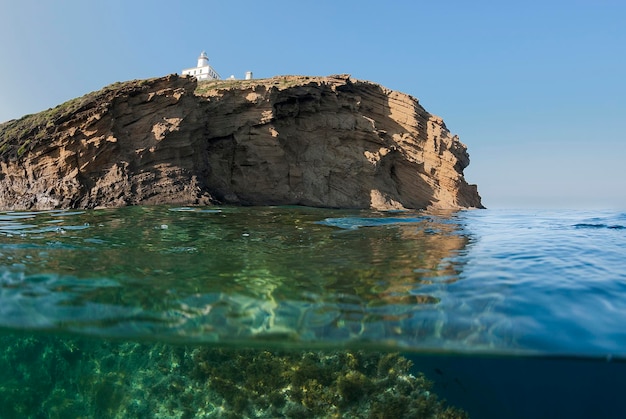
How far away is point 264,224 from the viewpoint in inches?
438

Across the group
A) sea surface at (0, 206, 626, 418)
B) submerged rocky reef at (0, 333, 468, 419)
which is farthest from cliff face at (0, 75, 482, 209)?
submerged rocky reef at (0, 333, 468, 419)

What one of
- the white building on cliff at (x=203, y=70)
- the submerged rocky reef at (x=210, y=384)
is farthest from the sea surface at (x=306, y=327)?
the white building on cliff at (x=203, y=70)

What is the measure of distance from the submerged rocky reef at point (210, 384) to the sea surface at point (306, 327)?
0.07 feet

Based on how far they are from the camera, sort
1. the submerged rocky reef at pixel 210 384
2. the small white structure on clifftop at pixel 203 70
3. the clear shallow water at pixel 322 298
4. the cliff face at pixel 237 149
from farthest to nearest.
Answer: the small white structure on clifftop at pixel 203 70 < the cliff face at pixel 237 149 < the submerged rocky reef at pixel 210 384 < the clear shallow water at pixel 322 298

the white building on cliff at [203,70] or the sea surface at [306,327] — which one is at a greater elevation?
the white building on cliff at [203,70]

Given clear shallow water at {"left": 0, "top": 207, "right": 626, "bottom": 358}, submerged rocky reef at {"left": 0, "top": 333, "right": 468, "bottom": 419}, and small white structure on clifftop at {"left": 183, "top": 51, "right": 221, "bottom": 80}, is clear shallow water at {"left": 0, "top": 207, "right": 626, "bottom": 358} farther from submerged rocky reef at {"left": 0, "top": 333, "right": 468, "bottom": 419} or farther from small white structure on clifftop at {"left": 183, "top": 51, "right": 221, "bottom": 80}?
small white structure on clifftop at {"left": 183, "top": 51, "right": 221, "bottom": 80}

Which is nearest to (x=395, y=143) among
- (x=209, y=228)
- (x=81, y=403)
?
(x=209, y=228)

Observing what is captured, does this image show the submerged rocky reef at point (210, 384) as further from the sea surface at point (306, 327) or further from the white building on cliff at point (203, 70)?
the white building on cliff at point (203, 70)

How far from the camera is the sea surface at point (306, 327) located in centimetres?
518

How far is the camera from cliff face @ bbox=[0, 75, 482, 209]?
1716 centimetres

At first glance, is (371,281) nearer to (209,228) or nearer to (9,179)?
(209,228)

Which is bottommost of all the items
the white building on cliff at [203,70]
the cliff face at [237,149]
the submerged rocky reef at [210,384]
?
the submerged rocky reef at [210,384]

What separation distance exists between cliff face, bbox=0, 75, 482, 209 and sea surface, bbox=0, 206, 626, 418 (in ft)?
30.7

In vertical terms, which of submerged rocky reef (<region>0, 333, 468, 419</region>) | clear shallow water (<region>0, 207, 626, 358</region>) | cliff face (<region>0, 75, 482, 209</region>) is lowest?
submerged rocky reef (<region>0, 333, 468, 419</region>)
